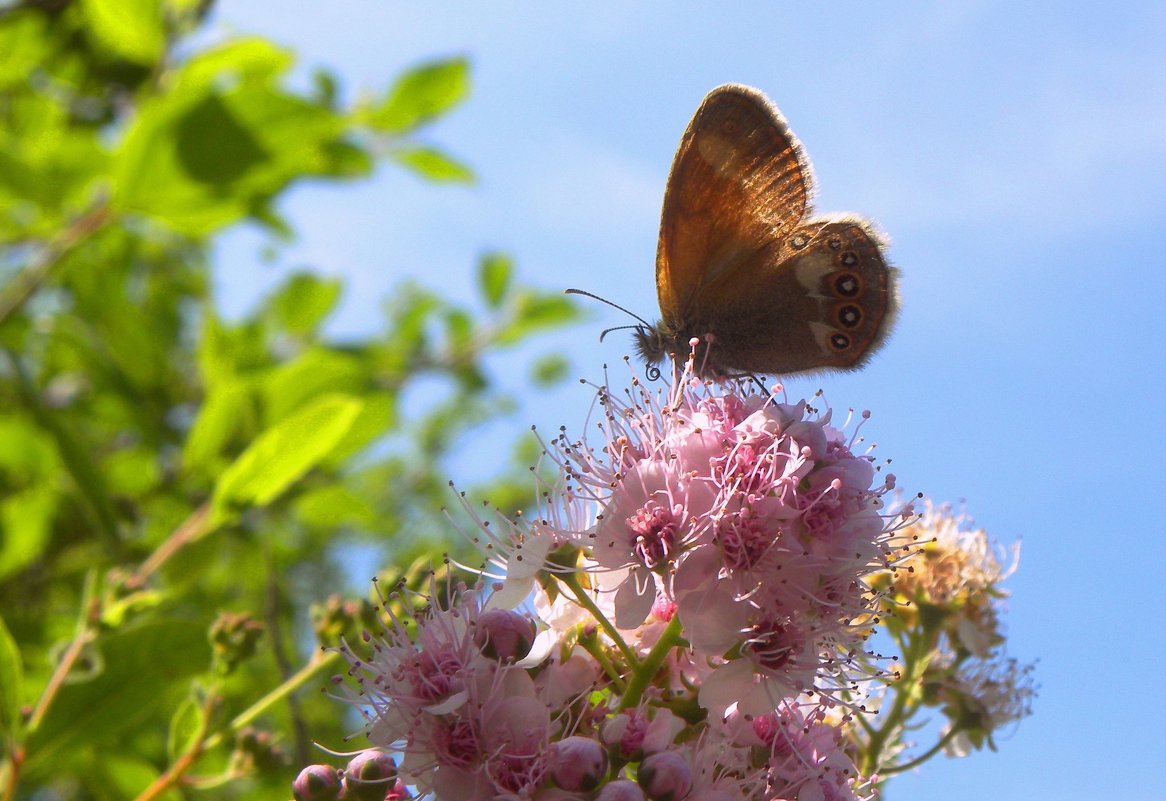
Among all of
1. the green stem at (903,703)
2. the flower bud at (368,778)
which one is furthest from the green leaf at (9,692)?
the green stem at (903,703)

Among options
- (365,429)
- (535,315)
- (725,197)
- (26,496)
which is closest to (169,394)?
(26,496)

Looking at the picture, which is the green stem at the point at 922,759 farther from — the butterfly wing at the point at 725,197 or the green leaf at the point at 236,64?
the green leaf at the point at 236,64

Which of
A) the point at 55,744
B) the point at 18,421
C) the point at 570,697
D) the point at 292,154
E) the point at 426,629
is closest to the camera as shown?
the point at 570,697

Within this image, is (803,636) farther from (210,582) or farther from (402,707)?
(210,582)

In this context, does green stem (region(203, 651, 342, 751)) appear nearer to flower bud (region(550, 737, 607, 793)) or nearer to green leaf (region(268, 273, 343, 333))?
flower bud (region(550, 737, 607, 793))

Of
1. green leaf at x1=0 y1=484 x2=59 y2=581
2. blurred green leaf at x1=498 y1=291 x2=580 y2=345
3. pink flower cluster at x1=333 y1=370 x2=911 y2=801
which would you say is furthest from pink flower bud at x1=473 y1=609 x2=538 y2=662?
blurred green leaf at x1=498 y1=291 x2=580 y2=345

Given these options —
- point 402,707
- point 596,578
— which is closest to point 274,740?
point 402,707
